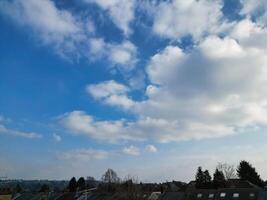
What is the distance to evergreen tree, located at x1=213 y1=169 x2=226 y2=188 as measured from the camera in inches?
3403

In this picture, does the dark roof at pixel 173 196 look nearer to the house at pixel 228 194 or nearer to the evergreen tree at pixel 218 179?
the house at pixel 228 194

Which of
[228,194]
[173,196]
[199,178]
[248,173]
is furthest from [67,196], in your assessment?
[248,173]

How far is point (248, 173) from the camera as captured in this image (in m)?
89.1

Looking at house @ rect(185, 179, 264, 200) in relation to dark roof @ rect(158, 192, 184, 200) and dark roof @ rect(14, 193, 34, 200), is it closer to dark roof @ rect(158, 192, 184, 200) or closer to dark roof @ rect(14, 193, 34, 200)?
dark roof @ rect(158, 192, 184, 200)

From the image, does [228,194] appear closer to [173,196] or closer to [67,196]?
[173,196]

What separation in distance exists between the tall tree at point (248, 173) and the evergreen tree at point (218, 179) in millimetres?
5020

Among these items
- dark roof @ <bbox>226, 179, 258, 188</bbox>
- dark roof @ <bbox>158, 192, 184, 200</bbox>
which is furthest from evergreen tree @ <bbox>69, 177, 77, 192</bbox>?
dark roof @ <bbox>158, 192, 184, 200</bbox>

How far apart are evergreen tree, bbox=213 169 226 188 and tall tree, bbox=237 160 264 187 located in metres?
5.02

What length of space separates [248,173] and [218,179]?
7918 mm

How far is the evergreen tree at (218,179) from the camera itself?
8644cm

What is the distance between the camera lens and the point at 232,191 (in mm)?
60594

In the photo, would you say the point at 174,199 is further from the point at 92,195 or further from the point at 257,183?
the point at 257,183

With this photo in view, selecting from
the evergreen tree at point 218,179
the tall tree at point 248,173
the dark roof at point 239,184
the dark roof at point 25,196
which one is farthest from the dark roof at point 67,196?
the tall tree at point 248,173

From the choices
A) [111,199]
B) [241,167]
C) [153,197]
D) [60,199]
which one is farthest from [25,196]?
[241,167]
